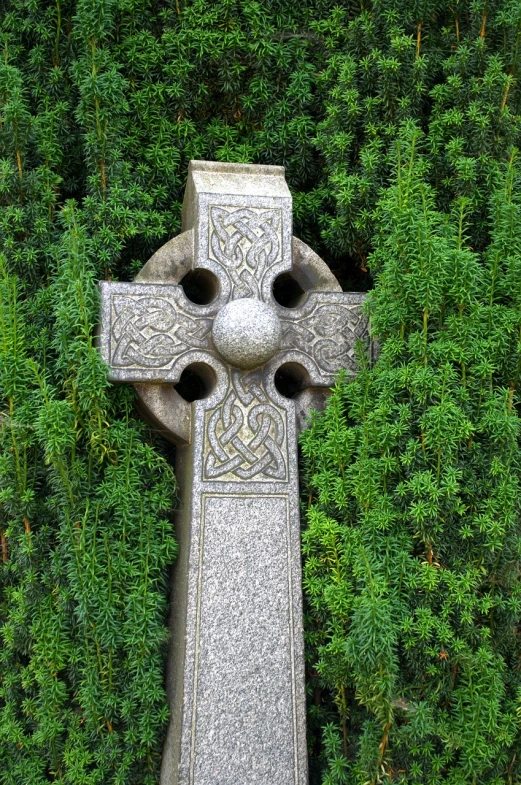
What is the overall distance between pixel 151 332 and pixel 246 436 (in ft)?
2.03

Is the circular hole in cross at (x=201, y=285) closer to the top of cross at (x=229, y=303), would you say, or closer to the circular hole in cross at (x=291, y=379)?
the top of cross at (x=229, y=303)

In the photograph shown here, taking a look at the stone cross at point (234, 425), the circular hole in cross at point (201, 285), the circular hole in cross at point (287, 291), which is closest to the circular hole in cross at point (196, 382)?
the stone cross at point (234, 425)

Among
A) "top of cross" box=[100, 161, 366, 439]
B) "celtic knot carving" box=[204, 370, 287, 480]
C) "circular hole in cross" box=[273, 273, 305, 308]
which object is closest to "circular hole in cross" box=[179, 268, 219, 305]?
"top of cross" box=[100, 161, 366, 439]

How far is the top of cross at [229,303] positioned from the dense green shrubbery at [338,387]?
19 centimetres

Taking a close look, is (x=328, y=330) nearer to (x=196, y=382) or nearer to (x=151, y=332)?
(x=196, y=382)

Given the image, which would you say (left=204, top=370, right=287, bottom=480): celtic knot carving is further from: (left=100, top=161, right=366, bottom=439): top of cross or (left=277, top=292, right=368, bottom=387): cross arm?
(left=277, top=292, right=368, bottom=387): cross arm

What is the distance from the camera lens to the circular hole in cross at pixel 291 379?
416 cm

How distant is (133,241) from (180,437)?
3.49 feet

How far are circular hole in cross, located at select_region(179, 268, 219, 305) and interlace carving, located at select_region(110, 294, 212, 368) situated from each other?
0.68ft

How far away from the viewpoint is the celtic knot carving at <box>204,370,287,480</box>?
3.87m

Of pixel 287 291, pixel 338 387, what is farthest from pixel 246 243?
pixel 338 387

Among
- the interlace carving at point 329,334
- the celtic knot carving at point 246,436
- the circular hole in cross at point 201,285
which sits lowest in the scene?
the celtic knot carving at point 246,436

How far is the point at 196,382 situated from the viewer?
4.34 metres

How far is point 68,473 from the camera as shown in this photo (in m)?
3.77
